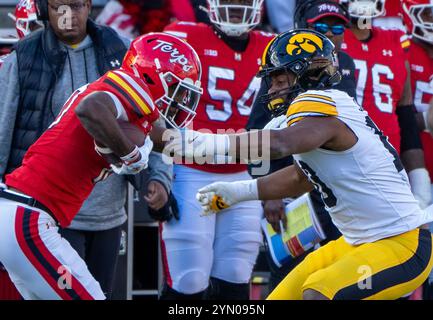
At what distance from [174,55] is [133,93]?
0.36 metres

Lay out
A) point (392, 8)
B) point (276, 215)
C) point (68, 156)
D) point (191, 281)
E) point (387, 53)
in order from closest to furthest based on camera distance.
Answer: point (68, 156) < point (276, 215) < point (191, 281) < point (387, 53) < point (392, 8)

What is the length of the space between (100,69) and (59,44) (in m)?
0.22

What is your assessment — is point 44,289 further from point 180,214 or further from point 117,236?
point 180,214

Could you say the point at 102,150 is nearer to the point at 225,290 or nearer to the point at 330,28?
the point at 225,290

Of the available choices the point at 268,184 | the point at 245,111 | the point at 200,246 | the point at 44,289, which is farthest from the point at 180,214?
the point at 44,289

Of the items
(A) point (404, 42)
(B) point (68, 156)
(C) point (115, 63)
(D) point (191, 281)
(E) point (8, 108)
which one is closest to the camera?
(B) point (68, 156)

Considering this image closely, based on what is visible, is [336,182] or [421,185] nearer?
[336,182]

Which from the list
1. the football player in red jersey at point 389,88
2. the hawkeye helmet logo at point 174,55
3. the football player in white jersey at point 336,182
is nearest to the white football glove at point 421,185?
the football player in red jersey at point 389,88

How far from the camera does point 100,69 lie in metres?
5.29

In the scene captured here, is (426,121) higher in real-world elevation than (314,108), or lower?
lower

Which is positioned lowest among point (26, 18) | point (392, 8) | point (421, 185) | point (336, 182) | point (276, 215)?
point (421, 185)

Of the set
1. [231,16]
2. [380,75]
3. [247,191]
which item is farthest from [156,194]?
[380,75]

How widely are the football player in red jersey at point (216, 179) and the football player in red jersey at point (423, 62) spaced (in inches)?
35.3

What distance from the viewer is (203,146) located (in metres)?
4.26
